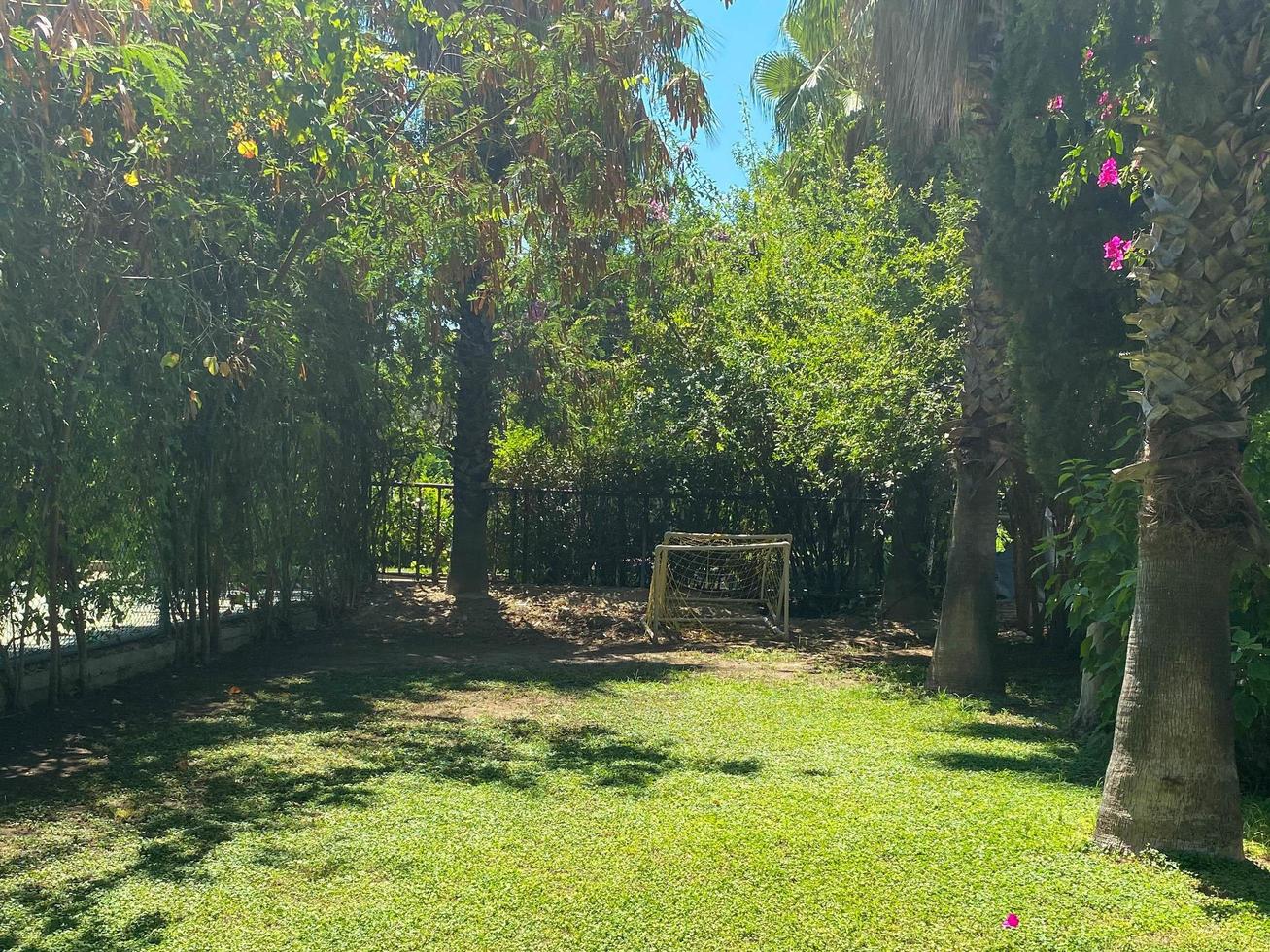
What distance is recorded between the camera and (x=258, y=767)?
6023 millimetres

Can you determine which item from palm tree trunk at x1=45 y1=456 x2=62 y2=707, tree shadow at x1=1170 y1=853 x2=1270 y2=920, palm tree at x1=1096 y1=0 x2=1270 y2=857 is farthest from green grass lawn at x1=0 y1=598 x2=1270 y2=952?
palm tree trunk at x1=45 y1=456 x2=62 y2=707

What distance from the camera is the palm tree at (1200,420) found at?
14.5 ft

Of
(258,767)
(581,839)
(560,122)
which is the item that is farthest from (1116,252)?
(258,767)

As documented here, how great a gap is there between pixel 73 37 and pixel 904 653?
9.47 m

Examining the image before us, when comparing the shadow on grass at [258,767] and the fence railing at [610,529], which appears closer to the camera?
the shadow on grass at [258,767]

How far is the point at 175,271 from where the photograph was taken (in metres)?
7.16

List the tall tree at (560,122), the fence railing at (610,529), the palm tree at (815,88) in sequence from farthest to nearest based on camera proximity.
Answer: the fence railing at (610,529), the palm tree at (815,88), the tall tree at (560,122)

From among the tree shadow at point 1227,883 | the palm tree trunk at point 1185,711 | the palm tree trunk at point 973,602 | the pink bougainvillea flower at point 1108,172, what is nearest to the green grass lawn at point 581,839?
the tree shadow at point 1227,883

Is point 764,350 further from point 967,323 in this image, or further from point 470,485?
point 967,323

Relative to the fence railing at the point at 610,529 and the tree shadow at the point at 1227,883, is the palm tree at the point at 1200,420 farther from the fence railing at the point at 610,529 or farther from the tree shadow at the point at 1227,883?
the fence railing at the point at 610,529

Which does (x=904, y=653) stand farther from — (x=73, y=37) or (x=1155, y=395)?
(x=73, y=37)

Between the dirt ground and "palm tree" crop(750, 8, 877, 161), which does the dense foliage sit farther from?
the dirt ground

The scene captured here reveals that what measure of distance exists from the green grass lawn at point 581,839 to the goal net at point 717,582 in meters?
3.97

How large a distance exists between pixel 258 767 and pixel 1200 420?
4.96m
